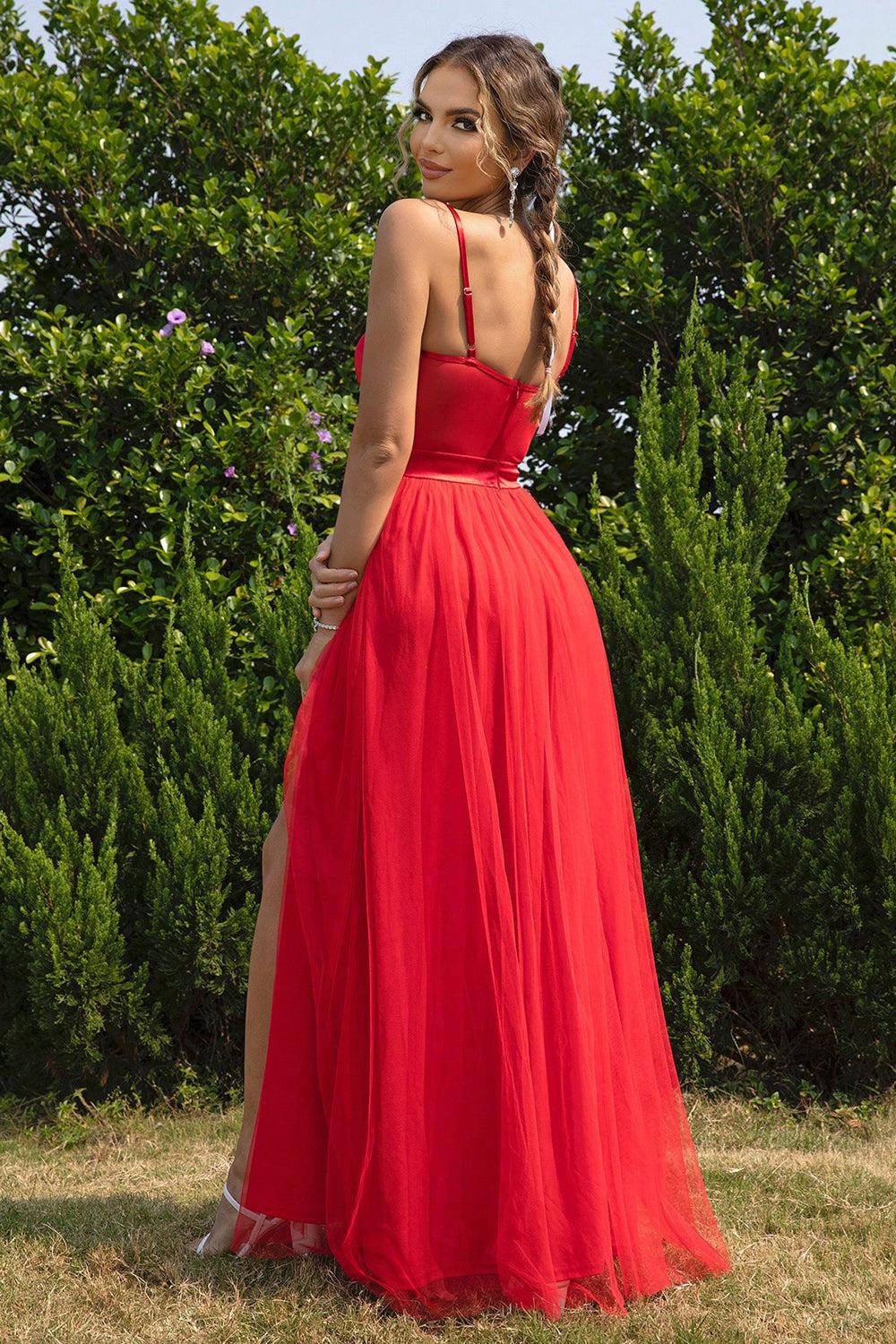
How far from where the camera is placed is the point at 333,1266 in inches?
106

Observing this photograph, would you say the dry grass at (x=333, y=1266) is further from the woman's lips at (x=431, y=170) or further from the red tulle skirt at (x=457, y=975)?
the woman's lips at (x=431, y=170)

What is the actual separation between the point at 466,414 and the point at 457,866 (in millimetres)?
849

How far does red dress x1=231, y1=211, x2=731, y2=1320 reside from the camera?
98.1 inches

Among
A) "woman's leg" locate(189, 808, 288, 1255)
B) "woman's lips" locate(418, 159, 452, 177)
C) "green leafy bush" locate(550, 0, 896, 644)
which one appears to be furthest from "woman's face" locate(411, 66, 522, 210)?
"green leafy bush" locate(550, 0, 896, 644)

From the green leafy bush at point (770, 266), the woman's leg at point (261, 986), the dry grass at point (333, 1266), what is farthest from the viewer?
the green leafy bush at point (770, 266)

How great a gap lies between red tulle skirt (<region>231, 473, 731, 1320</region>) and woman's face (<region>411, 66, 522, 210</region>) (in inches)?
22.2

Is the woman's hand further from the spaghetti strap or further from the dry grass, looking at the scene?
the dry grass

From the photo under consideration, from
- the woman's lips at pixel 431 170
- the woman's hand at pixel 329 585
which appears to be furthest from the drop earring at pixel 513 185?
the woman's hand at pixel 329 585

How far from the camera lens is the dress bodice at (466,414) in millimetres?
2594

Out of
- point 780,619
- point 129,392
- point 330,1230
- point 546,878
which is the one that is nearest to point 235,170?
point 129,392

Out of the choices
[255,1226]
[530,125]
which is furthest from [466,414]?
[255,1226]

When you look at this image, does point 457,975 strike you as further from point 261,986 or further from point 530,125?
point 530,125

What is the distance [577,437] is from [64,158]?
6.93 feet

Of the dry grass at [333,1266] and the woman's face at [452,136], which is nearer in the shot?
the dry grass at [333,1266]
